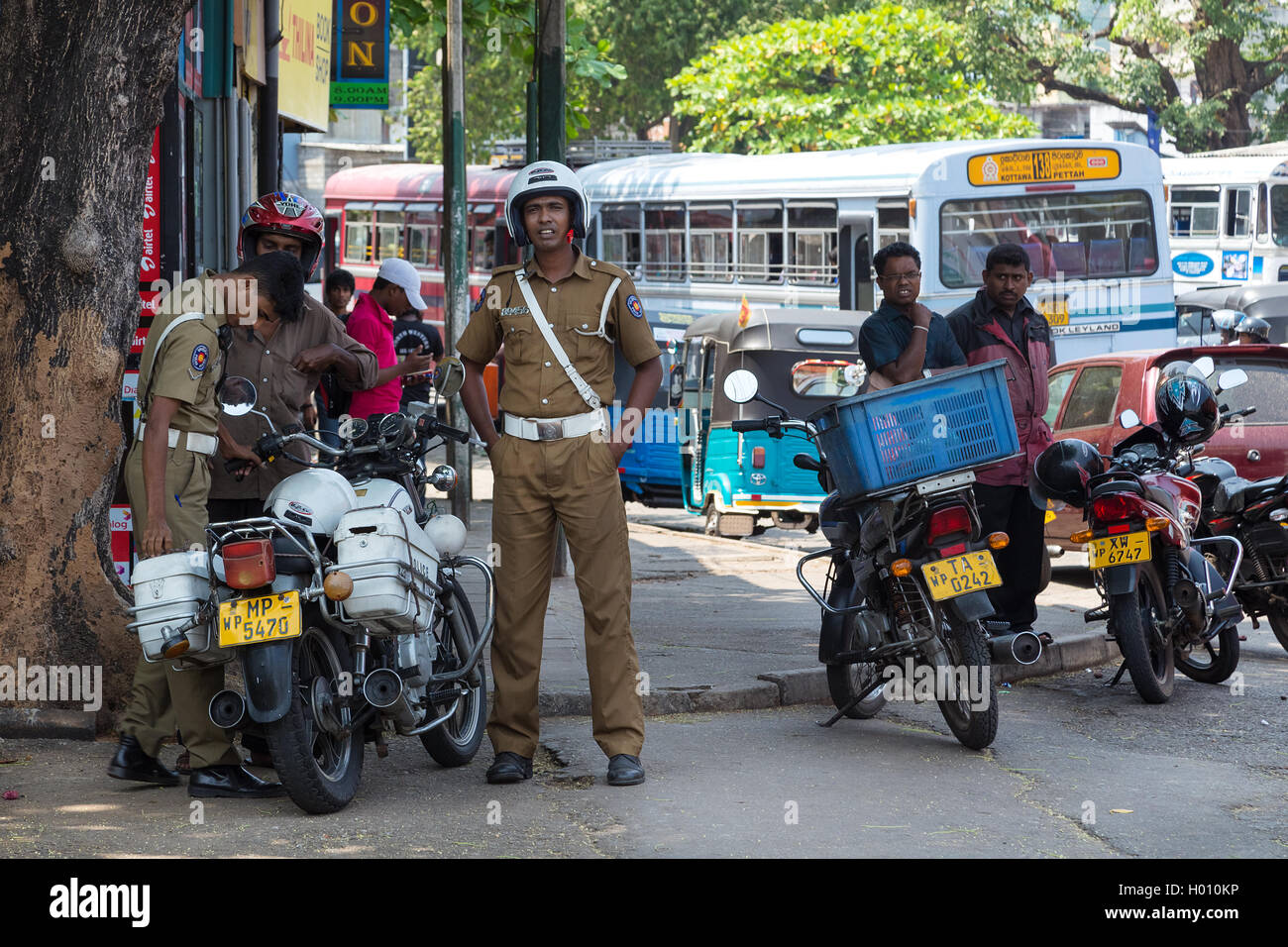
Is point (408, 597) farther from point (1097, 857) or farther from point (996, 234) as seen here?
point (996, 234)

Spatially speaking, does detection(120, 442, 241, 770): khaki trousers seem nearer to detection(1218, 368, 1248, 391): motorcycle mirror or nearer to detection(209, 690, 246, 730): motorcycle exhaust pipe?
detection(209, 690, 246, 730): motorcycle exhaust pipe

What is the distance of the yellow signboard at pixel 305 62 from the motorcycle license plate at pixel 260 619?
7.12 m

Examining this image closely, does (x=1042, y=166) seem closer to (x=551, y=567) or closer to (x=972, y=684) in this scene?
(x=972, y=684)

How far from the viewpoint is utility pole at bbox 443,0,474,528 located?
1236cm

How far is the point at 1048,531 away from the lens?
11688 millimetres

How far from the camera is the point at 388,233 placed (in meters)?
28.9

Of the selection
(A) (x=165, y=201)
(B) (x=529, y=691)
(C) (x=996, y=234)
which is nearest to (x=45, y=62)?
(A) (x=165, y=201)

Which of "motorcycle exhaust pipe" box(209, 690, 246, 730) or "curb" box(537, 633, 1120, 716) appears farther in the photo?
"curb" box(537, 633, 1120, 716)

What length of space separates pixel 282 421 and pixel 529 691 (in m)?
1.26

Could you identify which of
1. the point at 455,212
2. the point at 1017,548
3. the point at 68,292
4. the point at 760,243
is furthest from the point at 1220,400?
the point at 760,243

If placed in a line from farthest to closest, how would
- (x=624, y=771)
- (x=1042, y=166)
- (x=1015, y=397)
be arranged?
(x=1042, y=166), (x=1015, y=397), (x=624, y=771)

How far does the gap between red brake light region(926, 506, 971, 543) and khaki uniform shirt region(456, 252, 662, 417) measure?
4.20 ft

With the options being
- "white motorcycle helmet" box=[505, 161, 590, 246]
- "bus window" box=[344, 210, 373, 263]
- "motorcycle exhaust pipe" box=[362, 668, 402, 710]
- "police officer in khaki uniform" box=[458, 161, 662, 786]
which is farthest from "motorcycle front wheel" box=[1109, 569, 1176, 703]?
"bus window" box=[344, 210, 373, 263]

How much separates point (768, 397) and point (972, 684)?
869cm
